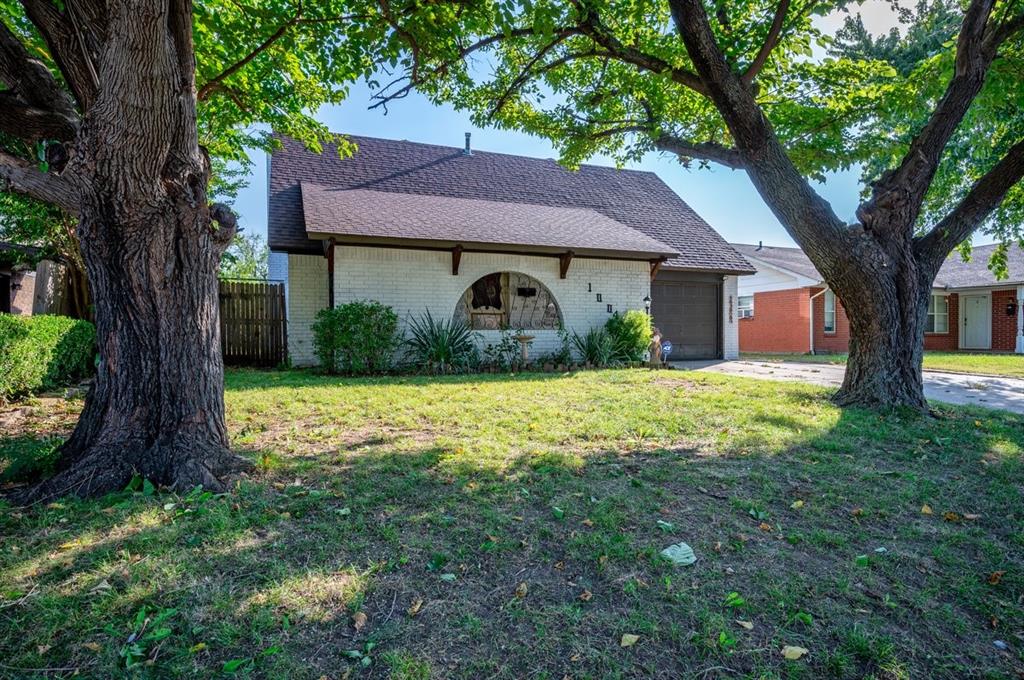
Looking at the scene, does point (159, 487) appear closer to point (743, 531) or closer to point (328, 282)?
point (743, 531)

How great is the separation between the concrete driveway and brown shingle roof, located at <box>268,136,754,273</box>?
13.6 feet

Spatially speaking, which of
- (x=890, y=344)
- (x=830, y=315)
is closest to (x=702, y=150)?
(x=890, y=344)

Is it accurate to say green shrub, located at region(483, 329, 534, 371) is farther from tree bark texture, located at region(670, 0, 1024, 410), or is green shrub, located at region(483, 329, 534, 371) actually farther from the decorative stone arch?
tree bark texture, located at region(670, 0, 1024, 410)

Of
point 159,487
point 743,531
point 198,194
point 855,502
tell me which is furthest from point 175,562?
point 855,502

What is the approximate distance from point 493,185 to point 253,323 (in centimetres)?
759

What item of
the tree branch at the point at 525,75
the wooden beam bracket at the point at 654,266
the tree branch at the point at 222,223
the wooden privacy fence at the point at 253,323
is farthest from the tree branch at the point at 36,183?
the wooden beam bracket at the point at 654,266

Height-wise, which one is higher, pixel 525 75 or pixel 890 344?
pixel 525 75

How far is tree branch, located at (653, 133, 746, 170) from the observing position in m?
6.72

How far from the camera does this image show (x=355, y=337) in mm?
9383

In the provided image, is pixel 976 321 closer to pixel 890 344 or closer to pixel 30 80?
pixel 890 344

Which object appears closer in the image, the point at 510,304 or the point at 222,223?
the point at 222,223

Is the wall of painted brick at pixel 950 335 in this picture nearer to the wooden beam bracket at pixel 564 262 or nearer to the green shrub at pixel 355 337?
the wooden beam bracket at pixel 564 262

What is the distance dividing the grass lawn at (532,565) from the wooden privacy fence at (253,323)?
7049 mm

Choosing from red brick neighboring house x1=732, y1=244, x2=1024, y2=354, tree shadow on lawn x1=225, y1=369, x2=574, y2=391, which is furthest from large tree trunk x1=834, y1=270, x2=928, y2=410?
red brick neighboring house x1=732, y1=244, x2=1024, y2=354
